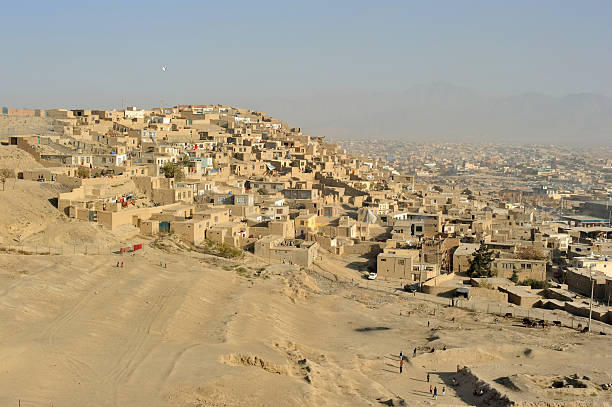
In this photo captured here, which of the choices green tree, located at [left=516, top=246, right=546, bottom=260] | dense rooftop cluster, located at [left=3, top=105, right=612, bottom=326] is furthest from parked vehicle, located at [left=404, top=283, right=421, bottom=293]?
green tree, located at [left=516, top=246, right=546, bottom=260]

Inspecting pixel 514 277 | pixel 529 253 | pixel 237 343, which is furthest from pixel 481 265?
pixel 237 343

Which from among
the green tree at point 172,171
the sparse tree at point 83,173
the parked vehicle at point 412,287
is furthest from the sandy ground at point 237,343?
the green tree at point 172,171

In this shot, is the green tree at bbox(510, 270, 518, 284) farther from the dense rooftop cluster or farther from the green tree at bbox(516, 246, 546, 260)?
the green tree at bbox(516, 246, 546, 260)

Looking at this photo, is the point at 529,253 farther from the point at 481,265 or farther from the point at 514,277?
the point at 481,265

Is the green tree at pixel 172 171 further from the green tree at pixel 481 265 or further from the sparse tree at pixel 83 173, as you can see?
the green tree at pixel 481 265

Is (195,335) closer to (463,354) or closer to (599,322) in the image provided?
(463,354)
